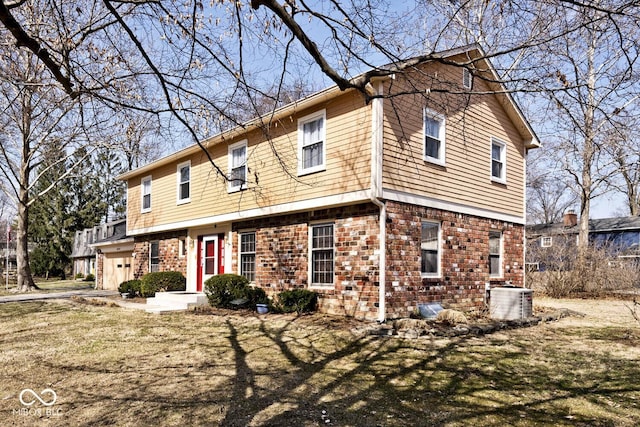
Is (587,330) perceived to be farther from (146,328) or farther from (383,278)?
(146,328)

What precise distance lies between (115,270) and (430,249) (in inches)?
710

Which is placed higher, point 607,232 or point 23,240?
point 607,232

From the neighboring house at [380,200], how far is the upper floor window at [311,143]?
0.12ft

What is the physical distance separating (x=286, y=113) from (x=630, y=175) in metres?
26.6

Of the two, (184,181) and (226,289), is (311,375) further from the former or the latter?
(184,181)

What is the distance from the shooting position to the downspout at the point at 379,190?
31.4 ft

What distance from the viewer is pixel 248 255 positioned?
Result: 45.1 ft

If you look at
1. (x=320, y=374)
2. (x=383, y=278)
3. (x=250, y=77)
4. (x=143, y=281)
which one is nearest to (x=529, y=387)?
(x=320, y=374)

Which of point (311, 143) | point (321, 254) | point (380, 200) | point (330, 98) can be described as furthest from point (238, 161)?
point (380, 200)

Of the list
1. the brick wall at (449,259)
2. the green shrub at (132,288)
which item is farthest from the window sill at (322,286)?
the green shrub at (132,288)

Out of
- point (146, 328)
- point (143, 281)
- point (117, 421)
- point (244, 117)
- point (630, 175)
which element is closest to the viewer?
point (117, 421)

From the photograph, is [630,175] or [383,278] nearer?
[383,278]

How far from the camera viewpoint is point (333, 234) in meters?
11.0

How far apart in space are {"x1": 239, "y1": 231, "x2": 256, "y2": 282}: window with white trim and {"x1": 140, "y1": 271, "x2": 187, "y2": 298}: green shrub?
3.57m
